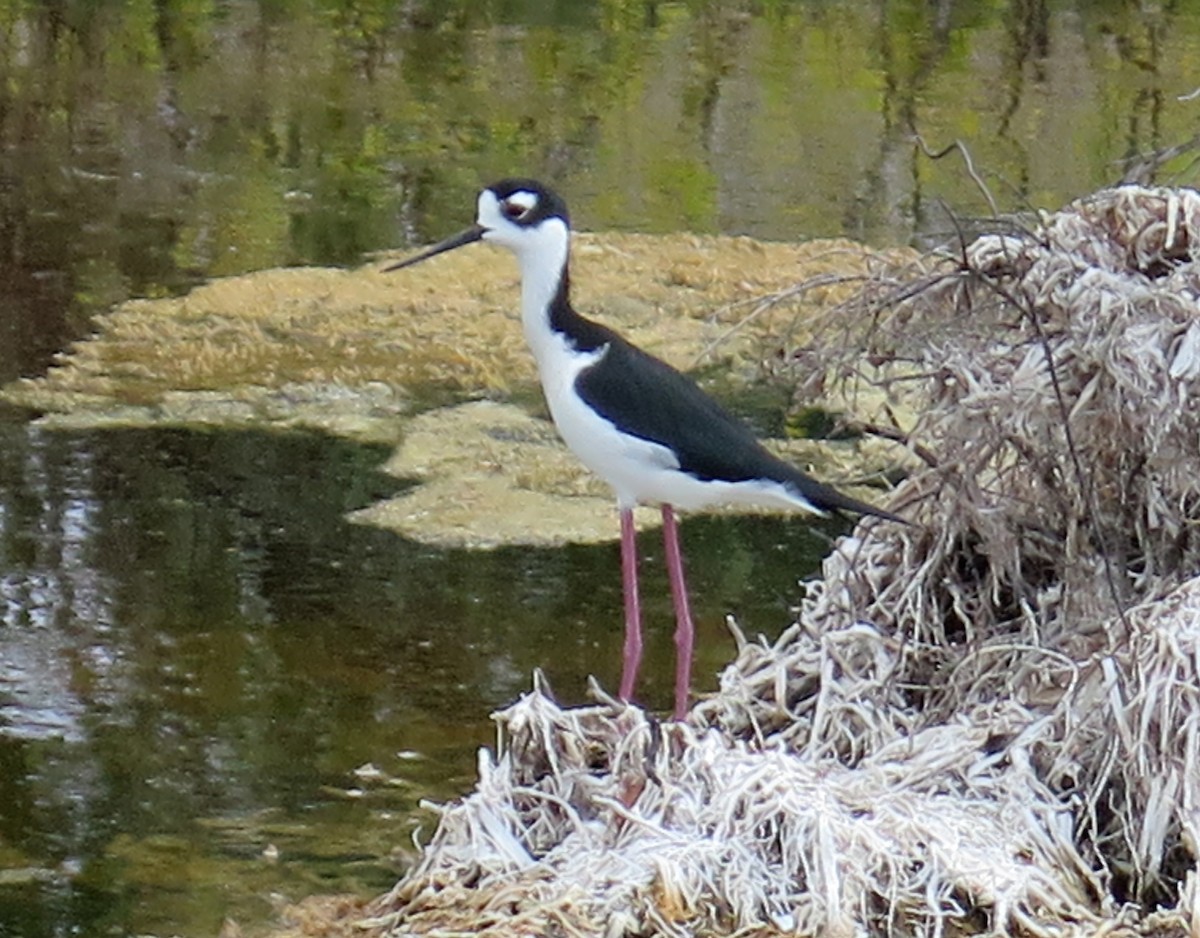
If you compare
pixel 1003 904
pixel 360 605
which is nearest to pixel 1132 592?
pixel 1003 904

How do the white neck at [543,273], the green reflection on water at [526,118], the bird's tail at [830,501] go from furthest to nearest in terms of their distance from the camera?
the green reflection on water at [526,118] → the white neck at [543,273] → the bird's tail at [830,501]

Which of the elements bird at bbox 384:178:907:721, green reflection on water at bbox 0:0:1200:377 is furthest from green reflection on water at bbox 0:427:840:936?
green reflection on water at bbox 0:0:1200:377

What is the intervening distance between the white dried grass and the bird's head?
0.57m

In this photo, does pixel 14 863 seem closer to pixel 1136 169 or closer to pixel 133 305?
pixel 1136 169

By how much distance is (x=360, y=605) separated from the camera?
19.0ft

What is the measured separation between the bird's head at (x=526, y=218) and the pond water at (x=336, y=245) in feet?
3.11

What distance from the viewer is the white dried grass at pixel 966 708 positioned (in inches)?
159

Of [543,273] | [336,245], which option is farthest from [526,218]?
[336,245]

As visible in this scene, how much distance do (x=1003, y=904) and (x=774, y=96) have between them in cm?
815

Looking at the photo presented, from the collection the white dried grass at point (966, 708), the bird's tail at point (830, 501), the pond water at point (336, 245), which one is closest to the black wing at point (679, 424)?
the bird's tail at point (830, 501)

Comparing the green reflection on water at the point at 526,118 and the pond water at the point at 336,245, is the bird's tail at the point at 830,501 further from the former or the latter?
the green reflection on water at the point at 526,118

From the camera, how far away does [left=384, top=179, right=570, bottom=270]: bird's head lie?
14.6 feet

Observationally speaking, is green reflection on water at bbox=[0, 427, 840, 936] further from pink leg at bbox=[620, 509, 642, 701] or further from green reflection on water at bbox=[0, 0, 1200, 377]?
green reflection on water at bbox=[0, 0, 1200, 377]

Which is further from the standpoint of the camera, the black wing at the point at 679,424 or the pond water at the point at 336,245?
the pond water at the point at 336,245
